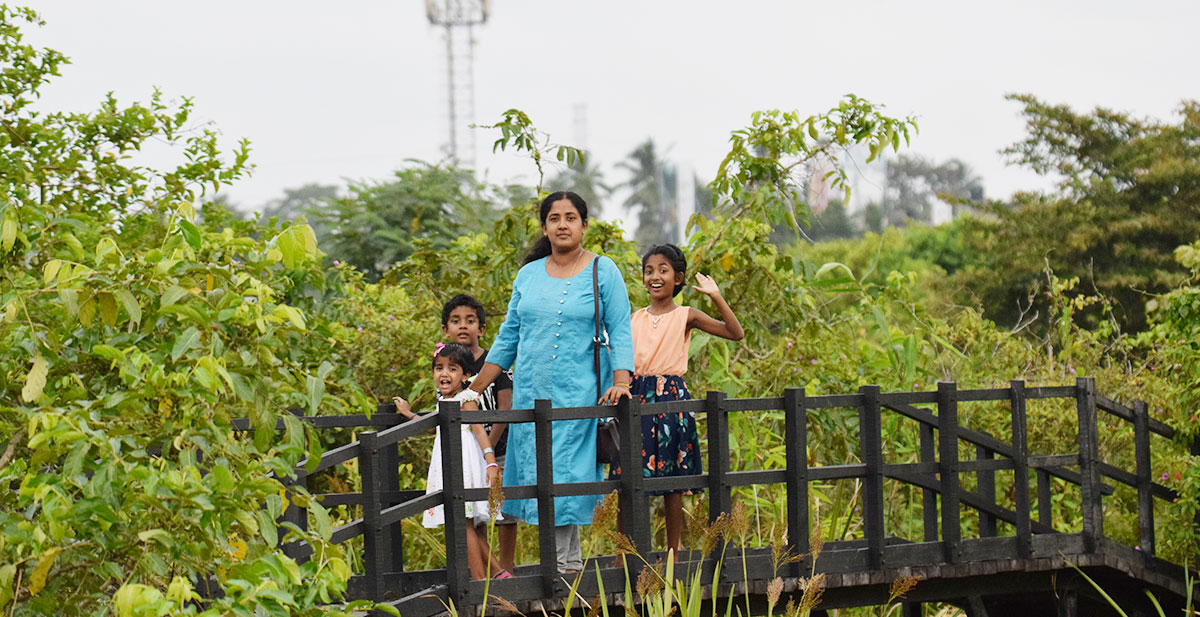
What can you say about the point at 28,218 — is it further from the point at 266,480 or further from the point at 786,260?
the point at 786,260

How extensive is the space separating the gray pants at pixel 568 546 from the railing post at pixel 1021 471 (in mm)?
2259

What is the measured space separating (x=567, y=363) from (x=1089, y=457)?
2969mm

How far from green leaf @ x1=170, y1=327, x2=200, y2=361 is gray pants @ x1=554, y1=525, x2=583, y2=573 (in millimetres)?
2410

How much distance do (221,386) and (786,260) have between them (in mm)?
4619

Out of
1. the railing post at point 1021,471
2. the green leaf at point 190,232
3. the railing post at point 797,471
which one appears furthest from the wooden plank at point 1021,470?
the green leaf at point 190,232

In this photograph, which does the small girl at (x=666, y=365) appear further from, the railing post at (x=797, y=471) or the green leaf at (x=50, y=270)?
the green leaf at (x=50, y=270)

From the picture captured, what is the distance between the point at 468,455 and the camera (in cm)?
568

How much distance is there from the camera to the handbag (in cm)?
546

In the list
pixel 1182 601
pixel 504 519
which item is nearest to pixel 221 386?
pixel 504 519

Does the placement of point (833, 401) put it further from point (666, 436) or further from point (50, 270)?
point (50, 270)

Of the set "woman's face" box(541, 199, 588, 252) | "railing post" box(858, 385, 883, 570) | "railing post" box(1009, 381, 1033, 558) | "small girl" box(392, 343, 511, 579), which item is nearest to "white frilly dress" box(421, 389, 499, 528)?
"small girl" box(392, 343, 511, 579)

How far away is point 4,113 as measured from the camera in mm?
7672

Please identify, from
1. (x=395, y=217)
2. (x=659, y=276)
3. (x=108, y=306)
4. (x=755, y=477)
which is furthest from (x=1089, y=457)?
(x=395, y=217)

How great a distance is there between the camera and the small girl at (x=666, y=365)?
225 inches
